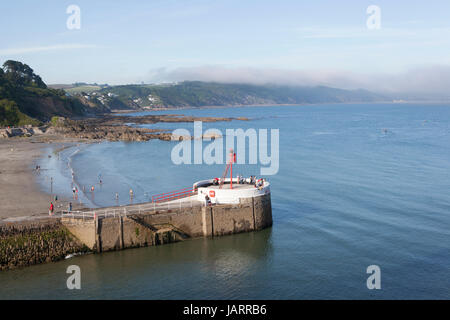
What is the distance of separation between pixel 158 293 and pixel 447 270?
59.6 ft

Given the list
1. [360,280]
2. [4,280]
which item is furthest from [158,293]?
[360,280]

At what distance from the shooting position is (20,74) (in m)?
177

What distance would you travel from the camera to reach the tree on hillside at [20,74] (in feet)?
558

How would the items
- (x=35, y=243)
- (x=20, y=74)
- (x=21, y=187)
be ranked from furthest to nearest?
(x=20, y=74)
(x=21, y=187)
(x=35, y=243)

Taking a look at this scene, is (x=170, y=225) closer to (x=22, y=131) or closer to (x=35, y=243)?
(x=35, y=243)

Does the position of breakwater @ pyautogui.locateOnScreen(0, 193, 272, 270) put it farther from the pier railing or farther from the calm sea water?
the calm sea water

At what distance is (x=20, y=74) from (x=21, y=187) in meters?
150

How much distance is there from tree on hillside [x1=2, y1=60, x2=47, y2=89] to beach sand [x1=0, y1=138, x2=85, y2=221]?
103161 mm

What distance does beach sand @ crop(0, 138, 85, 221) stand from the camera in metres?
35.7

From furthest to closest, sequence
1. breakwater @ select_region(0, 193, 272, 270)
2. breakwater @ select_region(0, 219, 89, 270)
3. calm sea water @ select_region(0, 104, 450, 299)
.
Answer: breakwater @ select_region(0, 193, 272, 270) < breakwater @ select_region(0, 219, 89, 270) < calm sea water @ select_region(0, 104, 450, 299)

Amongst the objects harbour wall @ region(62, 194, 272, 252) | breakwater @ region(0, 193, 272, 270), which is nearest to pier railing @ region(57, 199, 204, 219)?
breakwater @ region(0, 193, 272, 270)

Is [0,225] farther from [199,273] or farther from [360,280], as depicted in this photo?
[360,280]

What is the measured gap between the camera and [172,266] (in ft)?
93.5

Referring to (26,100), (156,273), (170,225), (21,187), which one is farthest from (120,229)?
(26,100)
